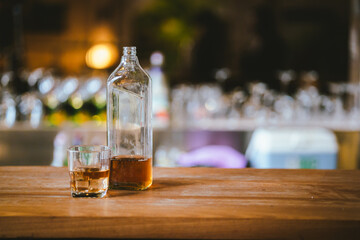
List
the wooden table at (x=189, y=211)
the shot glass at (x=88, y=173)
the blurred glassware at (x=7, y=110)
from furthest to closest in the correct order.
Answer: the blurred glassware at (x=7, y=110) < the shot glass at (x=88, y=173) < the wooden table at (x=189, y=211)

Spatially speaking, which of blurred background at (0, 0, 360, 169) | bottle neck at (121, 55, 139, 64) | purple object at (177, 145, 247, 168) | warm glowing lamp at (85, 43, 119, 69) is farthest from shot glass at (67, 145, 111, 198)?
warm glowing lamp at (85, 43, 119, 69)

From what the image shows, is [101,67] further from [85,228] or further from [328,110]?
[85,228]

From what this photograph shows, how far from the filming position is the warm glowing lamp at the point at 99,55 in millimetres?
4387

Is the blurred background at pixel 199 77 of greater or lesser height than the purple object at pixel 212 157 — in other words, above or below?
above

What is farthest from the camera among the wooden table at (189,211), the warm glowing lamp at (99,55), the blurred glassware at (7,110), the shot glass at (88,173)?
the warm glowing lamp at (99,55)

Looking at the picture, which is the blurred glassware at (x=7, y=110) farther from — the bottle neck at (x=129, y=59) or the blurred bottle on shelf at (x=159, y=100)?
the bottle neck at (x=129, y=59)

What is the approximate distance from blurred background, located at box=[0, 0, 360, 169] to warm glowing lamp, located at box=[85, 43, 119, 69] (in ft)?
0.03

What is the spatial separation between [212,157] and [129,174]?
200cm

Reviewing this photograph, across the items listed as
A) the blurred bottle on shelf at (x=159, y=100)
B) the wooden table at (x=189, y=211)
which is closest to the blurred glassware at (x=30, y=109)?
the blurred bottle on shelf at (x=159, y=100)

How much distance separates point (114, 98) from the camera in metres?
0.80

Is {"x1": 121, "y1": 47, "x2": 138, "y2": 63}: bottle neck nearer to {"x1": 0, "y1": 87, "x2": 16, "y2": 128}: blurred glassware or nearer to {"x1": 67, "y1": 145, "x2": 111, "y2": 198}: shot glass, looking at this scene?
{"x1": 67, "y1": 145, "x2": 111, "y2": 198}: shot glass

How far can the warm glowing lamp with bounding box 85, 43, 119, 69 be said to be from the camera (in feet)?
14.4

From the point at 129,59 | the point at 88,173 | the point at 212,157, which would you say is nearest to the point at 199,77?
the point at 212,157

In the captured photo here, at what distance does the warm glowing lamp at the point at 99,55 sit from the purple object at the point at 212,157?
6.67 ft
